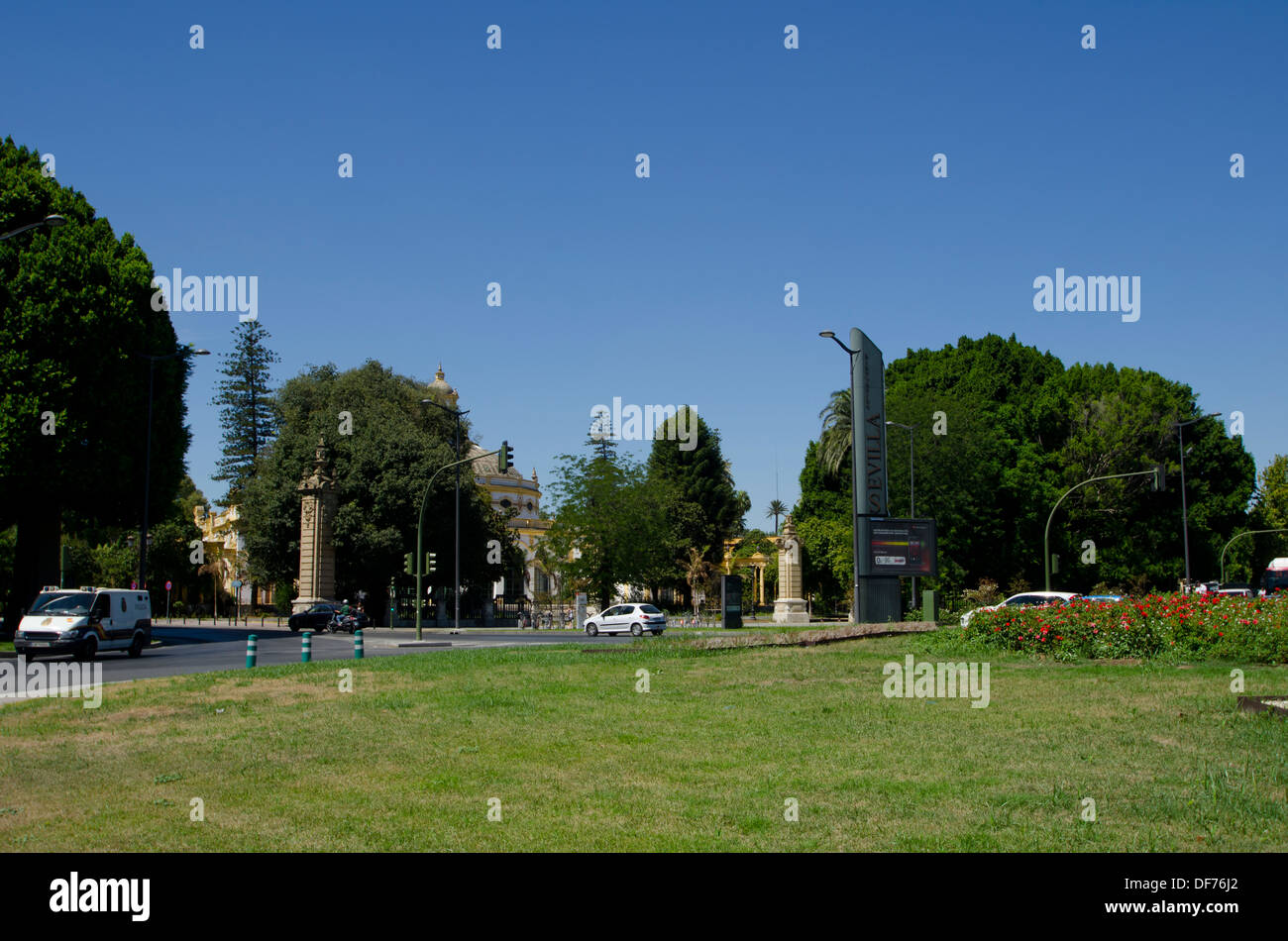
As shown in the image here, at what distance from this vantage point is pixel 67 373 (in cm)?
3478

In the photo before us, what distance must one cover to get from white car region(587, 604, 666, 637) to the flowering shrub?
Result: 27.6 m

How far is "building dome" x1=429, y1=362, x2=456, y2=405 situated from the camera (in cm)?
9288

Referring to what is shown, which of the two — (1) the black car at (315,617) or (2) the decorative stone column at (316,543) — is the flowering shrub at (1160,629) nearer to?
(1) the black car at (315,617)

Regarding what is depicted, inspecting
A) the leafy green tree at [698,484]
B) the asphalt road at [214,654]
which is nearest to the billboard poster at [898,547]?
the asphalt road at [214,654]

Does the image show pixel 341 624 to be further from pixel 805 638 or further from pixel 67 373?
pixel 805 638

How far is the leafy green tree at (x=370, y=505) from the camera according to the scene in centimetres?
5594

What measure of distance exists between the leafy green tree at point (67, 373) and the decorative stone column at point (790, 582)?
1247 inches

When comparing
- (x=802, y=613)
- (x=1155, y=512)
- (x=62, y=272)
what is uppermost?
(x=62, y=272)

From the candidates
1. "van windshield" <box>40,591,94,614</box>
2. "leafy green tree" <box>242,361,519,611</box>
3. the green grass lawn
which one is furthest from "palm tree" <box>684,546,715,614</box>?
the green grass lawn

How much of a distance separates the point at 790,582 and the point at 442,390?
163ft

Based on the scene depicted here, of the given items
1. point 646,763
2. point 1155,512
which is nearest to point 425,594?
point 1155,512
